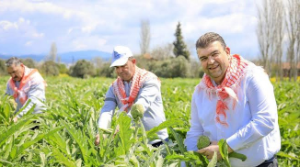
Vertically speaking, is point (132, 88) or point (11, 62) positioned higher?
point (11, 62)

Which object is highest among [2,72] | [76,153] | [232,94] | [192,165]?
[232,94]

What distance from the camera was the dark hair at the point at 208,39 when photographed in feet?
7.21

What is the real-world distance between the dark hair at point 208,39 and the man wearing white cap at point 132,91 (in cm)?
99

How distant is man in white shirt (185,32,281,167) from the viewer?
6.91 feet

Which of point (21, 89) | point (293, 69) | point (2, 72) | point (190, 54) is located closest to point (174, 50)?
point (190, 54)

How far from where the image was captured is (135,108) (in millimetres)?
2266

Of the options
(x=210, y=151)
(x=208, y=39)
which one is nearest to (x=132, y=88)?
(x=208, y=39)

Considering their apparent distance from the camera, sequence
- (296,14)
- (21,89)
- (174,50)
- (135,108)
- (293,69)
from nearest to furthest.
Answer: (135,108), (21,89), (296,14), (293,69), (174,50)

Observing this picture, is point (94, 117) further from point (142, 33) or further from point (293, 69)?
point (142, 33)

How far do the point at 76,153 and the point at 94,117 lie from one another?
0.67 metres

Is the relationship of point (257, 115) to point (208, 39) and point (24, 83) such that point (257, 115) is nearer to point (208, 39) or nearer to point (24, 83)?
point (208, 39)

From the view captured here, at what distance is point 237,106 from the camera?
7.20ft

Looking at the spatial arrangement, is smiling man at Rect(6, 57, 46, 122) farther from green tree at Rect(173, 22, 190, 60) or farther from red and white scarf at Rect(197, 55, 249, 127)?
green tree at Rect(173, 22, 190, 60)

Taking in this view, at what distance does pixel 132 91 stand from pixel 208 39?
1.24 meters
